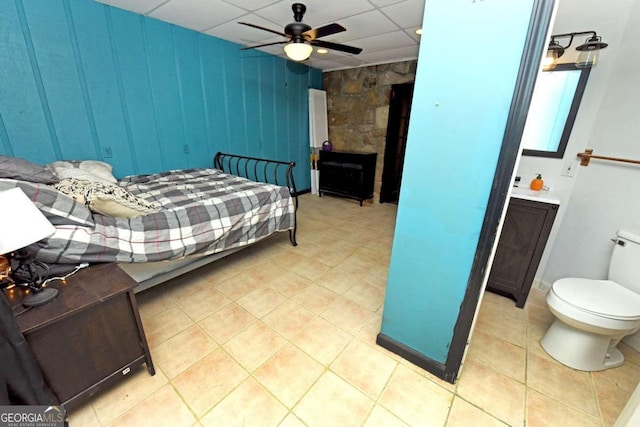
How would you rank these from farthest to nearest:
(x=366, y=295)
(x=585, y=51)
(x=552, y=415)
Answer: (x=366, y=295) → (x=585, y=51) → (x=552, y=415)

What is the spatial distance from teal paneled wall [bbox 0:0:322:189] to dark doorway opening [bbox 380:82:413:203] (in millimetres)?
1994

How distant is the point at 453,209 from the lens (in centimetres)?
118

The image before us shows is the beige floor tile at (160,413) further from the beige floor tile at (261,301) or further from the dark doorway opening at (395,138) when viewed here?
the dark doorway opening at (395,138)

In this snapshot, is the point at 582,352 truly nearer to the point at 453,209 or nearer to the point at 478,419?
the point at 478,419

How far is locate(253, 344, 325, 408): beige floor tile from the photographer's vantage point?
51.7 inches

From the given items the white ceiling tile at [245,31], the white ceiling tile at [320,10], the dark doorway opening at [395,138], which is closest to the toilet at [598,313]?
the white ceiling tile at [320,10]

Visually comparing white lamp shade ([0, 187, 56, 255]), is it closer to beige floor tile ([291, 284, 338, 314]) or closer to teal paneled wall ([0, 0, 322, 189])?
beige floor tile ([291, 284, 338, 314])

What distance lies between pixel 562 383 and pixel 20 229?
2.65 m

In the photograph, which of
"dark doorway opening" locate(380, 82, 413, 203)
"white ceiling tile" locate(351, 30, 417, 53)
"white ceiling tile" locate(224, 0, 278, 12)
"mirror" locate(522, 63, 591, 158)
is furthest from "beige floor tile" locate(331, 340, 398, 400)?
"white ceiling tile" locate(351, 30, 417, 53)

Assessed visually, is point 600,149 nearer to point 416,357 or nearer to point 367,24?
point 416,357

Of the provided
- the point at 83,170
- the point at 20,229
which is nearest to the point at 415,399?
the point at 20,229

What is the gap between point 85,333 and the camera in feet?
3.66

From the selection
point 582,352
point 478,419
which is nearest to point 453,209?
point 478,419

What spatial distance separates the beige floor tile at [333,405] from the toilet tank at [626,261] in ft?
5.52
